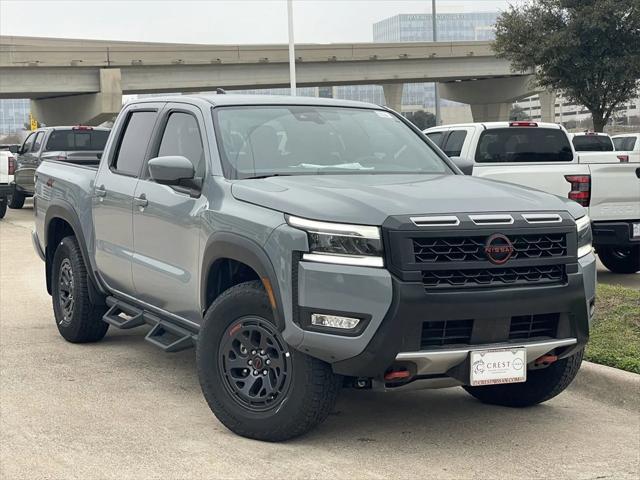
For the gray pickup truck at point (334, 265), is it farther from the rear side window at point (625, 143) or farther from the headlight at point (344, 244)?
the rear side window at point (625, 143)

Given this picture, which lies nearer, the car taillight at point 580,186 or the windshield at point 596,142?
the car taillight at point 580,186

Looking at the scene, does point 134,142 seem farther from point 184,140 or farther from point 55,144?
point 55,144

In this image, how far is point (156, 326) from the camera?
6359 mm

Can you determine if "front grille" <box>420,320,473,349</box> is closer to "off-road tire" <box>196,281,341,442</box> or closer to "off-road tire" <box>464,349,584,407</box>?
"off-road tire" <box>196,281,341,442</box>

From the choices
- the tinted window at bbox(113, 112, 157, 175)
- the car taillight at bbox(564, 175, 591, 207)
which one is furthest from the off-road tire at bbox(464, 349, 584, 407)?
the car taillight at bbox(564, 175, 591, 207)

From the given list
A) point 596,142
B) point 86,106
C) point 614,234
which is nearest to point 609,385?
point 614,234

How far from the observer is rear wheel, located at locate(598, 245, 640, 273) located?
39.6ft

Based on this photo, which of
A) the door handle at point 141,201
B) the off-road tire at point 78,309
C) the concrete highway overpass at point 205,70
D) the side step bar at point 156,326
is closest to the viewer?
the side step bar at point 156,326

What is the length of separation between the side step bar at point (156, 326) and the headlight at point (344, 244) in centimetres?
138

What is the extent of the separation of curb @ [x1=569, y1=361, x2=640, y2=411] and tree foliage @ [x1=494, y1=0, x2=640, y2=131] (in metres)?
27.5

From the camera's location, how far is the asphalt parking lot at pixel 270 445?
482 centimetres

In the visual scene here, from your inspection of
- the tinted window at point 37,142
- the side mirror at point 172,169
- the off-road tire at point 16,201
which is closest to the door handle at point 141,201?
the side mirror at point 172,169

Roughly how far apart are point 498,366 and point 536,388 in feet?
3.55

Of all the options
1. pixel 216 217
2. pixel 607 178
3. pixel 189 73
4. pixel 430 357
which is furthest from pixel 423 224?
pixel 189 73
